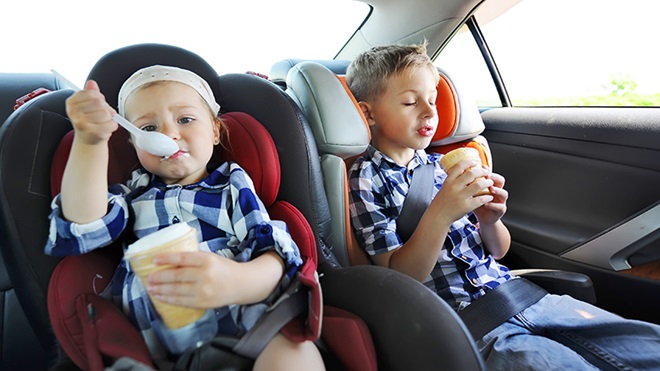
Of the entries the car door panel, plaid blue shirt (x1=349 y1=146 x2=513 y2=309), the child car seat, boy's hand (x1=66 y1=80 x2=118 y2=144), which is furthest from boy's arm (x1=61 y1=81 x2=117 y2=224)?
the car door panel

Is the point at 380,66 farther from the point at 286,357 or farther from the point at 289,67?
the point at 286,357

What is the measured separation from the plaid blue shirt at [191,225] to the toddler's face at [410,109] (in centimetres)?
63

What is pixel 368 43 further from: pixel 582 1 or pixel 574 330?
pixel 574 330

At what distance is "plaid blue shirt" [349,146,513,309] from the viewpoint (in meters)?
1.53

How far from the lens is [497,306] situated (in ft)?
4.48

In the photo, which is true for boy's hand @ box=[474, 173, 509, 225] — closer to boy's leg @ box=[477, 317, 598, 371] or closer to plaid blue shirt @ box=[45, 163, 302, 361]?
boy's leg @ box=[477, 317, 598, 371]

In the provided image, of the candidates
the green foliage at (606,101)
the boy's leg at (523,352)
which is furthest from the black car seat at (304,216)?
the green foliage at (606,101)

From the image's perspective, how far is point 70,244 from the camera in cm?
104

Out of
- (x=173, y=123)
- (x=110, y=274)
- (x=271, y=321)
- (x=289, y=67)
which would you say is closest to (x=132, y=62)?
(x=173, y=123)

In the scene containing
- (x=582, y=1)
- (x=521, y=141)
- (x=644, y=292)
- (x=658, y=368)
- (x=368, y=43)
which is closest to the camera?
(x=658, y=368)

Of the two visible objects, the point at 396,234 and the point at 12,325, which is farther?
the point at 12,325

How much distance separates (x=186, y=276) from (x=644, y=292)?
1772mm

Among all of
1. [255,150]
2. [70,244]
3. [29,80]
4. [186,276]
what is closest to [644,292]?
[255,150]

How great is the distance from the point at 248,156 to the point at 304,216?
0.77 feet
